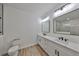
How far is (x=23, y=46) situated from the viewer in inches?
160

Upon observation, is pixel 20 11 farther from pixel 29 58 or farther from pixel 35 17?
pixel 29 58

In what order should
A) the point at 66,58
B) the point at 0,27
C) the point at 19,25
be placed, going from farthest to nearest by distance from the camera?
the point at 19,25 → the point at 0,27 → the point at 66,58

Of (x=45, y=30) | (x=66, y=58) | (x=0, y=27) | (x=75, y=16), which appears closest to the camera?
(x=66, y=58)

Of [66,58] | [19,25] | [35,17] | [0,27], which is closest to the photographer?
[66,58]

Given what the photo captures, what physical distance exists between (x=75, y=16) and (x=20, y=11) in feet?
8.13

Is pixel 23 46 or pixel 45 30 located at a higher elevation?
pixel 45 30

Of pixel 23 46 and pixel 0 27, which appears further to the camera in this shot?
pixel 23 46

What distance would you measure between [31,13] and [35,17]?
280 millimetres

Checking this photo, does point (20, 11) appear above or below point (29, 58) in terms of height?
above

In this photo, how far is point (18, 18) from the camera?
3.84 metres

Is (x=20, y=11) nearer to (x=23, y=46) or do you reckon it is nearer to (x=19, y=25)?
(x=19, y=25)

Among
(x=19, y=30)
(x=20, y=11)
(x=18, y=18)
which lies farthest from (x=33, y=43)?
(x=20, y=11)

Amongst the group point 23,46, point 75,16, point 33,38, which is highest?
point 75,16

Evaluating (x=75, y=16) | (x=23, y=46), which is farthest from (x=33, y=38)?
(x=75, y=16)
